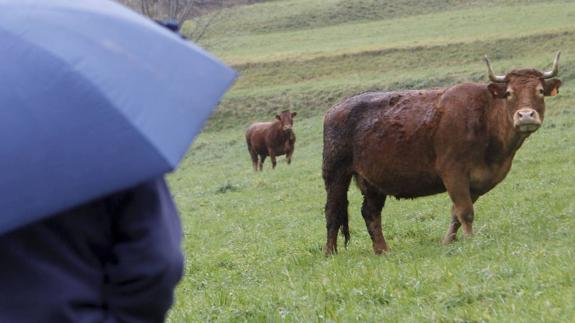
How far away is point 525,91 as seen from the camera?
11.4m

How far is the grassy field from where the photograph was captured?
7.16 meters

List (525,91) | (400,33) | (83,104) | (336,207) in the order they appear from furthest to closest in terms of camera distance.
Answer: (400,33) < (336,207) < (525,91) < (83,104)

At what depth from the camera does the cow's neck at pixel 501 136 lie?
Result: 1145cm

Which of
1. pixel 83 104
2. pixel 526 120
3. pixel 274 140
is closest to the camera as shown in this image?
pixel 83 104

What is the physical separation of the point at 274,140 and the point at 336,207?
19697 mm

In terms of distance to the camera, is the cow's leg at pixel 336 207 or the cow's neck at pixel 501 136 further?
the cow's leg at pixel 336 207

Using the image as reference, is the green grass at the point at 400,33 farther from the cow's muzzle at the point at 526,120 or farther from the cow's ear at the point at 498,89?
the cow's muzzle at the point at 526,120

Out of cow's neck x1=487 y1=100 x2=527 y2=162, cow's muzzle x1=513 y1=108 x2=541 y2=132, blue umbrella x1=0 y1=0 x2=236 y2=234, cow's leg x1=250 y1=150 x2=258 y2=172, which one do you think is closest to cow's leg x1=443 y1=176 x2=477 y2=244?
cow's neck x1=487 y1=100 x2=527 y2=162

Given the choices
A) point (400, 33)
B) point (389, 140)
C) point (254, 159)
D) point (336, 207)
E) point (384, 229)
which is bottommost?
point (400, 33)

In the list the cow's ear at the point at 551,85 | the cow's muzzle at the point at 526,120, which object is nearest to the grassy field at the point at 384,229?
the cow's muzzle at the point at 526,120

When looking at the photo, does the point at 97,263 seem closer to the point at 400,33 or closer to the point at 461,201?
the point at 461,201

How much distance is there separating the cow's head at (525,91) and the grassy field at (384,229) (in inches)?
52.3

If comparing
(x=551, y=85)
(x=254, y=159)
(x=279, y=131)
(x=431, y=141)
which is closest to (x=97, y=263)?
(x=431, y=141)

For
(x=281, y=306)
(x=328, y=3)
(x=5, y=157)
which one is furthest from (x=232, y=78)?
(x=328, y=3)
